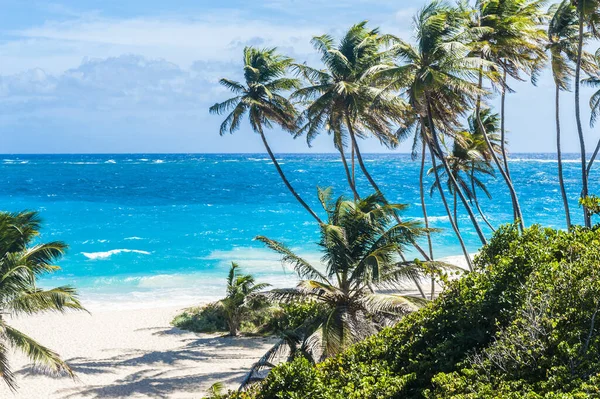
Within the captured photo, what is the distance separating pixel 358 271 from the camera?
14328 mm

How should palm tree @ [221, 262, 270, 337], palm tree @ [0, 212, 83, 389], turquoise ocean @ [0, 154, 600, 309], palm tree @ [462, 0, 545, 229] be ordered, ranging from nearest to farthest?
palm tree @ [0, 212, 83, 389], palm tree @ [462, 0, 545, 229], palm tree @ [221, 262, 270, 337], turquoise ocean @ [0, 154, 600, 309]

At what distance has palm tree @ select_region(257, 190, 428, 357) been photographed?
45.4ft

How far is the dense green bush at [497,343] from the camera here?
8.17 m

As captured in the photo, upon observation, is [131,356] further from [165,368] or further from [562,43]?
[562,43]

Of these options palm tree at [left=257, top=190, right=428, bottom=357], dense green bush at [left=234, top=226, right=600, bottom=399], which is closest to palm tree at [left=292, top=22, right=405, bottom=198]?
palm tree at [left=257, top=190, right=428, bottom=357]

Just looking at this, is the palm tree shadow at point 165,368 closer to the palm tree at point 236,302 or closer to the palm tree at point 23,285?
the palm tree at point 236,302

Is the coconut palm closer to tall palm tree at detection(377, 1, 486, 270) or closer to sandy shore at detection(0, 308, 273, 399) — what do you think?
tall palm tree at detection(377, 1, 486, 270)

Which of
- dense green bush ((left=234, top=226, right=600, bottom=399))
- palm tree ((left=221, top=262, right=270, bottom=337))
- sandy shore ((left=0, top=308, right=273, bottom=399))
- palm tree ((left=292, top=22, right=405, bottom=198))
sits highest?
palm tree ((left=292, top=22, right=405, bottom=198))

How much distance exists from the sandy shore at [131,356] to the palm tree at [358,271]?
4433mm

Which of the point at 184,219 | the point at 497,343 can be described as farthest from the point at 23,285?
the point at 184,219

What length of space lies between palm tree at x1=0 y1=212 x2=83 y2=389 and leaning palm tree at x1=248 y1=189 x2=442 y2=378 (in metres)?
4.91

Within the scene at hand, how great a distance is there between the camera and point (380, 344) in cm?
1112

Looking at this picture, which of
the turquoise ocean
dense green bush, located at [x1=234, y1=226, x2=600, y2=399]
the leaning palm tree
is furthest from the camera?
the turquoise ocean

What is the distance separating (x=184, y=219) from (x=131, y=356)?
1504 inches
